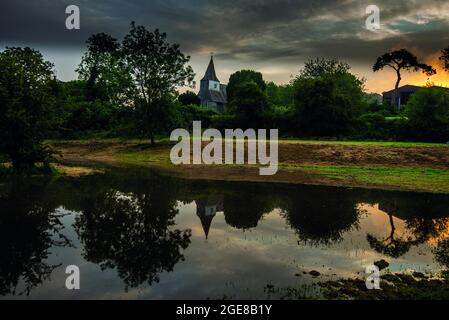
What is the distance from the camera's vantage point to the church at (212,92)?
Result: 113250 mm

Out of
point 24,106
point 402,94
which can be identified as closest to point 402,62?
point 402,94

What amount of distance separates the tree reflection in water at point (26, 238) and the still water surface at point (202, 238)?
3 cm

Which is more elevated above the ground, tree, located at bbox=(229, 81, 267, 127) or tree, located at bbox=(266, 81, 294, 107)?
tree, located at bbox=(266, 81, 294, 107)

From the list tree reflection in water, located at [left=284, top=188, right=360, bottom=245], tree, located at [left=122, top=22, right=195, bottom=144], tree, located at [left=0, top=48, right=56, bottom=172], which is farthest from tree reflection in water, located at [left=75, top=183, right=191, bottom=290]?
tree, located at [left=122, top=22, right=195, bottom=144]

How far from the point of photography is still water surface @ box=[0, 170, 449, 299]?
9640 mm

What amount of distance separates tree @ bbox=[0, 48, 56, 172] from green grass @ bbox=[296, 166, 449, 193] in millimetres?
20086

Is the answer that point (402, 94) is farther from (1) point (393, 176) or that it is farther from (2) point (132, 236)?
(2) point (132, 236)

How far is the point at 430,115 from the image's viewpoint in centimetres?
4741

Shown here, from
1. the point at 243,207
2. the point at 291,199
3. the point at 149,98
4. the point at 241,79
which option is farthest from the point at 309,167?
the point at 241,79

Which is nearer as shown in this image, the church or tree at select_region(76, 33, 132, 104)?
tree at select_region(76, 33, 132, 104)

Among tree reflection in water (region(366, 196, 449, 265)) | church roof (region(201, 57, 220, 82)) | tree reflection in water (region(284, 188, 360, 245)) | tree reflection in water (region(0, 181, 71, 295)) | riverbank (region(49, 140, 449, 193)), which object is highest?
church roof (region(201, 57, 220, 82))

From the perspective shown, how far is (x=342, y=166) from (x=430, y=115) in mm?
20538

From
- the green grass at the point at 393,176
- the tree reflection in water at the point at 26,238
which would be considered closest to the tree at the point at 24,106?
the tree reflection in water at the point at 26,238

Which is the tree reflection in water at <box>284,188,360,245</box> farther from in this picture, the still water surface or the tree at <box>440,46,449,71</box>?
Result: the tree at <box>440,46,449,71</box>
